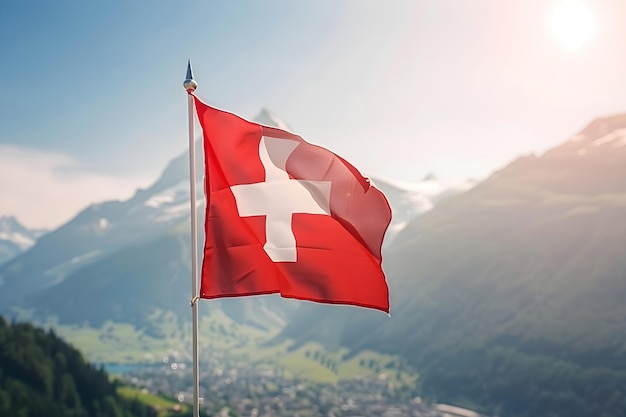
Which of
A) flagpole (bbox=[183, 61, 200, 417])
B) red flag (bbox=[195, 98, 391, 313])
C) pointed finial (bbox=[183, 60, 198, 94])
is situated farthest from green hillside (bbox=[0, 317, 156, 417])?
pointed finial (bbox=[183, 60, 198, 94])

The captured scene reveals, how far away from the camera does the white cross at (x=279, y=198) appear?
14688 mm

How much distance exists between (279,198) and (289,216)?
1.74 ft

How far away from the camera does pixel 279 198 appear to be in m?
15.0

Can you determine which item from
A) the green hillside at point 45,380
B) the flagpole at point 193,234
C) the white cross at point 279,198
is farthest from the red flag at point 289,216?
the green hillside at point 45,380

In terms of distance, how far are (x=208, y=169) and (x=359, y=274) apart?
4648 mm

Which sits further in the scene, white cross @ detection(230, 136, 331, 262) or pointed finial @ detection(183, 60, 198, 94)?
white cross @ detection(230, 136, 331, 262)

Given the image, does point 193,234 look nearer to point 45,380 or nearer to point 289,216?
point 289,216

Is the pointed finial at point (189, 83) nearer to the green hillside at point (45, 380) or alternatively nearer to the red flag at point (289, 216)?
the red flag at point (289, 216)

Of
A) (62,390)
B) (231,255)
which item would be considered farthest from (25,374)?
(231,255)

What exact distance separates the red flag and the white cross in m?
0.03

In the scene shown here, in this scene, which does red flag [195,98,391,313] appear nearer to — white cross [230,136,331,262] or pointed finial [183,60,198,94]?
white cross [230,136,331,262]

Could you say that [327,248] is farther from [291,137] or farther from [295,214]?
[291,137]

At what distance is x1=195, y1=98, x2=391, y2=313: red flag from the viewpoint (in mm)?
14438

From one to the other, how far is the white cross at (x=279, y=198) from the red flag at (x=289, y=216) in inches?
1.0
